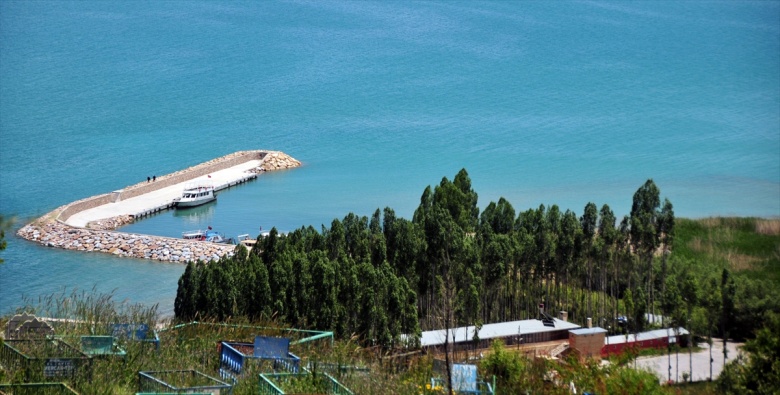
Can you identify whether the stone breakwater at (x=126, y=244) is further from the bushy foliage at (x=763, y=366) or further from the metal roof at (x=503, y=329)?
the bushy foliage at (x=763, y=366)

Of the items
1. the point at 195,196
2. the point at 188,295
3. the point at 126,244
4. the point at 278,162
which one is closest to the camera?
the point at 188,295

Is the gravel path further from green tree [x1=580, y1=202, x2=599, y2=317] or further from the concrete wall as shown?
the concrete wall

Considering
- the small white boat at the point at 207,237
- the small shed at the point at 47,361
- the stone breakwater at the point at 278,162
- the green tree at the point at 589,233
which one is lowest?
the small shed at the point at 47,361

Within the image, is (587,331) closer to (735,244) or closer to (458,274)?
(458,274)

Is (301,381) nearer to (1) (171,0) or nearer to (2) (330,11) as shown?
(2) (330,11)

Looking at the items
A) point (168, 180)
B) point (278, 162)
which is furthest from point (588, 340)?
point (278, 162)

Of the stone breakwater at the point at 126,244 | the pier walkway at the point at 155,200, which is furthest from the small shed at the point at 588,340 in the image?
the pier walkway at the point at 155,200
